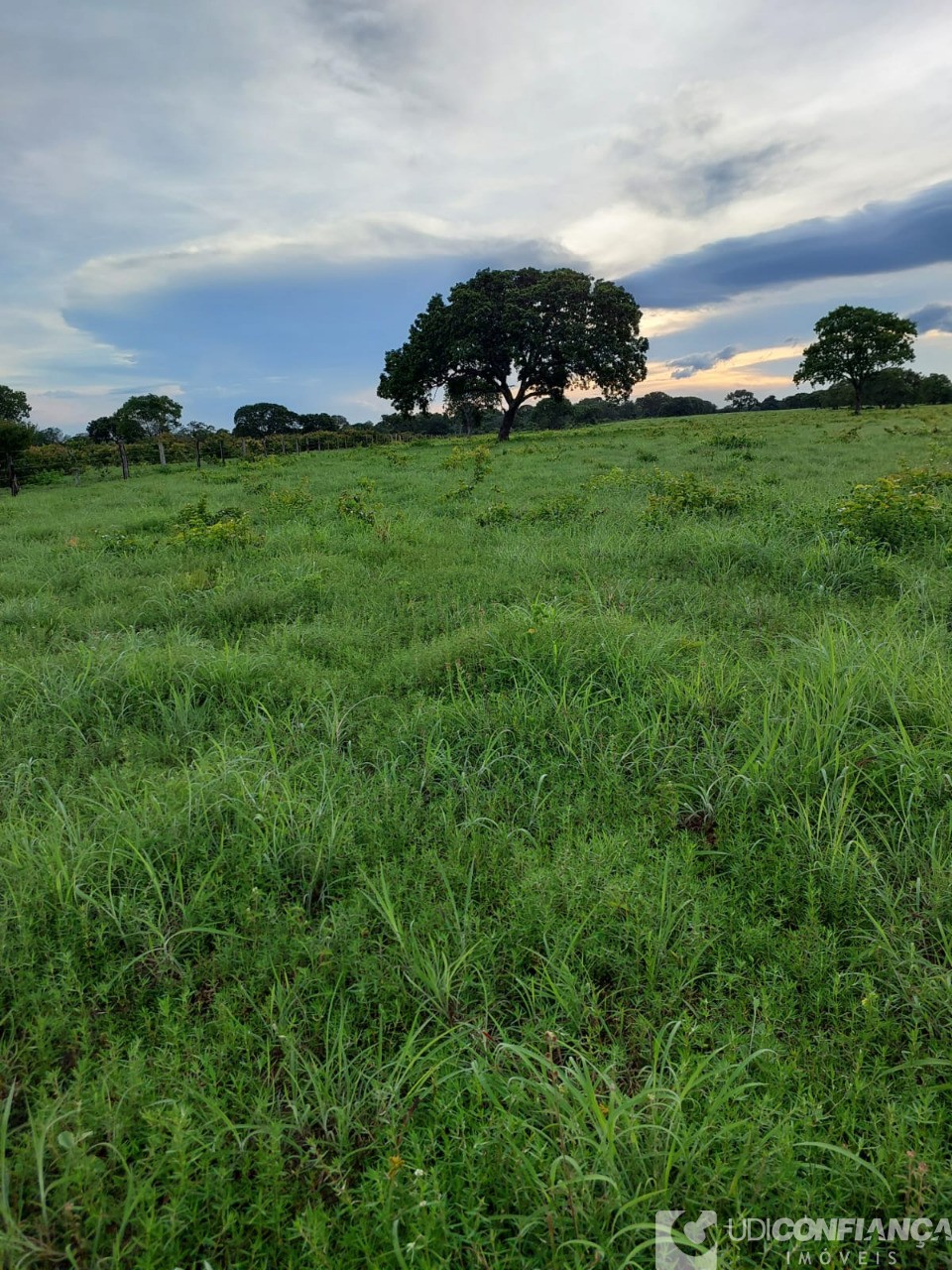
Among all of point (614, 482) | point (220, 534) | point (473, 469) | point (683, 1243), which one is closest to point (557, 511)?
point (614, 482)

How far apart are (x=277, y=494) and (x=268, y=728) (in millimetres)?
10222

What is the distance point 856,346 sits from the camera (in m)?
50.4

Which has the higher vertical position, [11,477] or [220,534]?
[11,477]

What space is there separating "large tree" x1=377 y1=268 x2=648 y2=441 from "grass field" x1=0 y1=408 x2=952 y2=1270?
30.6 m

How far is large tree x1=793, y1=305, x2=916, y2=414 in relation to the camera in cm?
4944

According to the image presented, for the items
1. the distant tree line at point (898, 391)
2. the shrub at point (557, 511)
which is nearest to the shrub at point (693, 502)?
the shrub at point (557, 511)

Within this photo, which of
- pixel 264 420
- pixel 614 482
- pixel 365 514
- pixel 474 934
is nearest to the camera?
pixel 474 934

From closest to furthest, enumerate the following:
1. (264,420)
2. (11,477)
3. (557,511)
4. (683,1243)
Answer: (683,1243) → (557,511) → (11,477) → (264,420)

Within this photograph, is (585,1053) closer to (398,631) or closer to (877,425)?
(398,631)

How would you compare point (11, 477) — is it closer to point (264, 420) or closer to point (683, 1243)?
point (683, 1243)

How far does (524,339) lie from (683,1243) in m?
35.0

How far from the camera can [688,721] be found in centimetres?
364

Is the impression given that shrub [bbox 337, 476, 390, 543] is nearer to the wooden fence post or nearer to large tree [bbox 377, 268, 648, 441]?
the wooden fence post

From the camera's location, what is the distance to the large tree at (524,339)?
1262 inches
